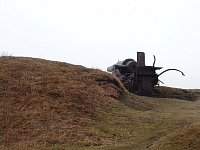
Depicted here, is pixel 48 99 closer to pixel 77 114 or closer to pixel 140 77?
pixel 77 114

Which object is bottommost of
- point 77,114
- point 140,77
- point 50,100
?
point 77,114

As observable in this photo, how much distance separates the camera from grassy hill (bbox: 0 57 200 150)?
1239 cm

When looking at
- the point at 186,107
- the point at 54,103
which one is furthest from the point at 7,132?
the point at 186,107

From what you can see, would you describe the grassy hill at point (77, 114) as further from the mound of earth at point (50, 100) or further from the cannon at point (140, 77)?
the cannon at point (140, 77)

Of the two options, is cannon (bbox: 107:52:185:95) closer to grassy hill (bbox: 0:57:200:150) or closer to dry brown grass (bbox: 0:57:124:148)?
grassy hill (bbox: 0:57:200:150)

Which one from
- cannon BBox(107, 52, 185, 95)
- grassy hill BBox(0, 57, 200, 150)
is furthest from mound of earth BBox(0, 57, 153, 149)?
cannon BBox(107, 52, 185, 95)

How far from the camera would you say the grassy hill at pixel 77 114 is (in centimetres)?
1239

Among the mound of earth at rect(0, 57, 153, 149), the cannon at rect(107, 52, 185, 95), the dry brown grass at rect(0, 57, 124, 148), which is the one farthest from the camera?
the cannon at rect(107, 52, 185, 95)

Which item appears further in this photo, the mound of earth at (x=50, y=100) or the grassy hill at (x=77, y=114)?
the mound of earth at (x=50, y=100)

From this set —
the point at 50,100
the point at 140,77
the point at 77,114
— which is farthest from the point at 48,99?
the point at 140,77

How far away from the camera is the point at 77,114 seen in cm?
1553

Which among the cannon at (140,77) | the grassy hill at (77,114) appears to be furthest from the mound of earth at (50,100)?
the cannon at (140,77)

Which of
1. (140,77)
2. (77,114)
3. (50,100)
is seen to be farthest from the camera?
(140,77)

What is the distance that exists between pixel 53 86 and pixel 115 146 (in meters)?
6.48
